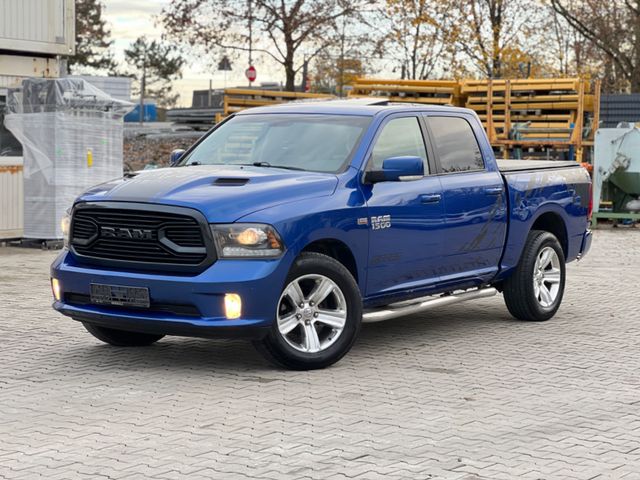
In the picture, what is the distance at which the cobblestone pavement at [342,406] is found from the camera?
5.60 meters

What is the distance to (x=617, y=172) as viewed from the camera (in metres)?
21.9

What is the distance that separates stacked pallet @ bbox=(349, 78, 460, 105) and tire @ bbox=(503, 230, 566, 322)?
58.6ft

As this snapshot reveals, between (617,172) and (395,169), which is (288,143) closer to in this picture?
(395,169)

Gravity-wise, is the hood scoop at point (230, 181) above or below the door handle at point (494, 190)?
above

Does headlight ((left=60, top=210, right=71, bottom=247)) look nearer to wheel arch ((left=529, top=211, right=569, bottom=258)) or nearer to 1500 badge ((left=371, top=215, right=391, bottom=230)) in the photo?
1500 badge ((left=371, top=215, right=391, bottom=230))

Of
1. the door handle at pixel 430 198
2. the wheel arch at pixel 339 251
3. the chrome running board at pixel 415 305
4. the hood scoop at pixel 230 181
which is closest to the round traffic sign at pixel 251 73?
the chrome running board at pixel 415 305

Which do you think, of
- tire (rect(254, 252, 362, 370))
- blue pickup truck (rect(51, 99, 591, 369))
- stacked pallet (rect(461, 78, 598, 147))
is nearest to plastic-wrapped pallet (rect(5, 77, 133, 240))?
blue pickup truck (rect(51, 99, 591, 369))

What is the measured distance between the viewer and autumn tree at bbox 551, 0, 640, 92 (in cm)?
3888

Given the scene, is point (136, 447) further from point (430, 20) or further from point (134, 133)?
point (134, 133)

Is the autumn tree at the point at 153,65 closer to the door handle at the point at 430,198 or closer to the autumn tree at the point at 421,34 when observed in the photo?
the autumn tree at the point at 421,34

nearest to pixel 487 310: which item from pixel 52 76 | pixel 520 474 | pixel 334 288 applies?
pixel 334 288

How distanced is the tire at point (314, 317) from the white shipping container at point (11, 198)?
10.7 m

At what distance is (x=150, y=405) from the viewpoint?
6.86 metres

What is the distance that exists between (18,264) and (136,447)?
975 centimetres
